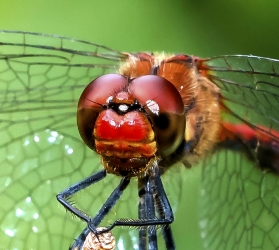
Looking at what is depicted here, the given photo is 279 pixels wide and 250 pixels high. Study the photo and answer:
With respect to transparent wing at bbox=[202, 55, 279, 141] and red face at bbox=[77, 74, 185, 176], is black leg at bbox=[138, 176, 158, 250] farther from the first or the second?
transparent wing at bbox=[202, 55, 279, 141]

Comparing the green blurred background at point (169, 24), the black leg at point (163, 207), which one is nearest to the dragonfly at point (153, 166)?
the black leg at point (163, 207)

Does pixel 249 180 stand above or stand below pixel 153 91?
below

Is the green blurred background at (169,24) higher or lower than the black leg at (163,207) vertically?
higher

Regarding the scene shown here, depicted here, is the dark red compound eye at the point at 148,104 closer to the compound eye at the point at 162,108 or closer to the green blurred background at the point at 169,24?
the compound eye at the point at 162,108

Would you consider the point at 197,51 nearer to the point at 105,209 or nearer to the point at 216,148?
the point at 216,148

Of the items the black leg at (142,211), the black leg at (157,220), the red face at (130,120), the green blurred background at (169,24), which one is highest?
the green blurred background at (169,24)

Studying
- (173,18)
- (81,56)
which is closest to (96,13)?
(173,18)

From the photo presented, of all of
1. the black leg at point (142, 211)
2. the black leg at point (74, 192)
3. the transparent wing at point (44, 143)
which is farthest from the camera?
the transparent wing at point (44, 143)
